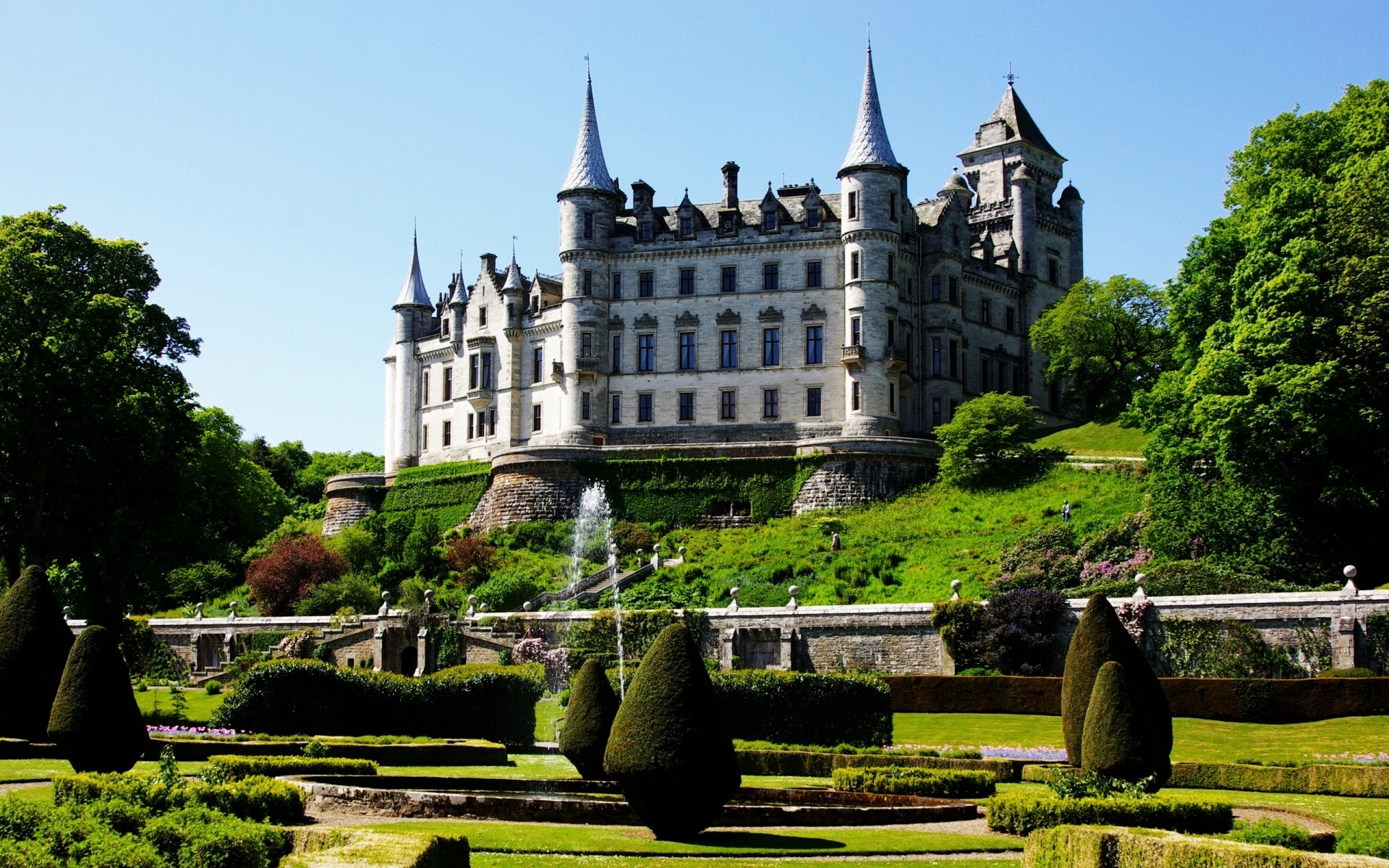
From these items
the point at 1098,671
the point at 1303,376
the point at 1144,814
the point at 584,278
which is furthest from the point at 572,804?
the point at 584,278

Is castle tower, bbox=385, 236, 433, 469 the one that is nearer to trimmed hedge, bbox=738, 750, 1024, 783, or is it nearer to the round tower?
the round tower

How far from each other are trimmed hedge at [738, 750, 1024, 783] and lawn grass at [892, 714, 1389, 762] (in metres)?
3.24

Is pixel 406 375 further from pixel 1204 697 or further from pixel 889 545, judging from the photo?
pixel 1204 697

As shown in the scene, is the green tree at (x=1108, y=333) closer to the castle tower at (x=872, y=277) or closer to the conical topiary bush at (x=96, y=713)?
the castle tower at (x=872, y=277)

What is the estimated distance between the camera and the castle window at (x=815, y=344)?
216 ft

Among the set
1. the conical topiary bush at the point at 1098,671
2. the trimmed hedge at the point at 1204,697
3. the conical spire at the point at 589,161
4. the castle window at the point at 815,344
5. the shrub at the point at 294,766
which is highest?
the conical spire at the point at 589,161

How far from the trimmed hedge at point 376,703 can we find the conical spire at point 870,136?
38323 millimetres

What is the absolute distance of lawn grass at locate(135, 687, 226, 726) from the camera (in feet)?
113

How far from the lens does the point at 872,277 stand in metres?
64.6

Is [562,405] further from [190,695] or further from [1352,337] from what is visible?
[1352,337]

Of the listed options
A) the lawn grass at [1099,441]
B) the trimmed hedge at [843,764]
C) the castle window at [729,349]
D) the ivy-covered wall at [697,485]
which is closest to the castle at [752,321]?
the castle window at [729,349]

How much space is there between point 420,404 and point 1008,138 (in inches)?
1304

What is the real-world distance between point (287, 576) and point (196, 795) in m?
45.1

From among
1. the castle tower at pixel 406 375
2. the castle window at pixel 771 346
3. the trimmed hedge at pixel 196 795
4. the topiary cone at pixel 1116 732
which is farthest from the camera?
the castle tower at pixel 406 375
